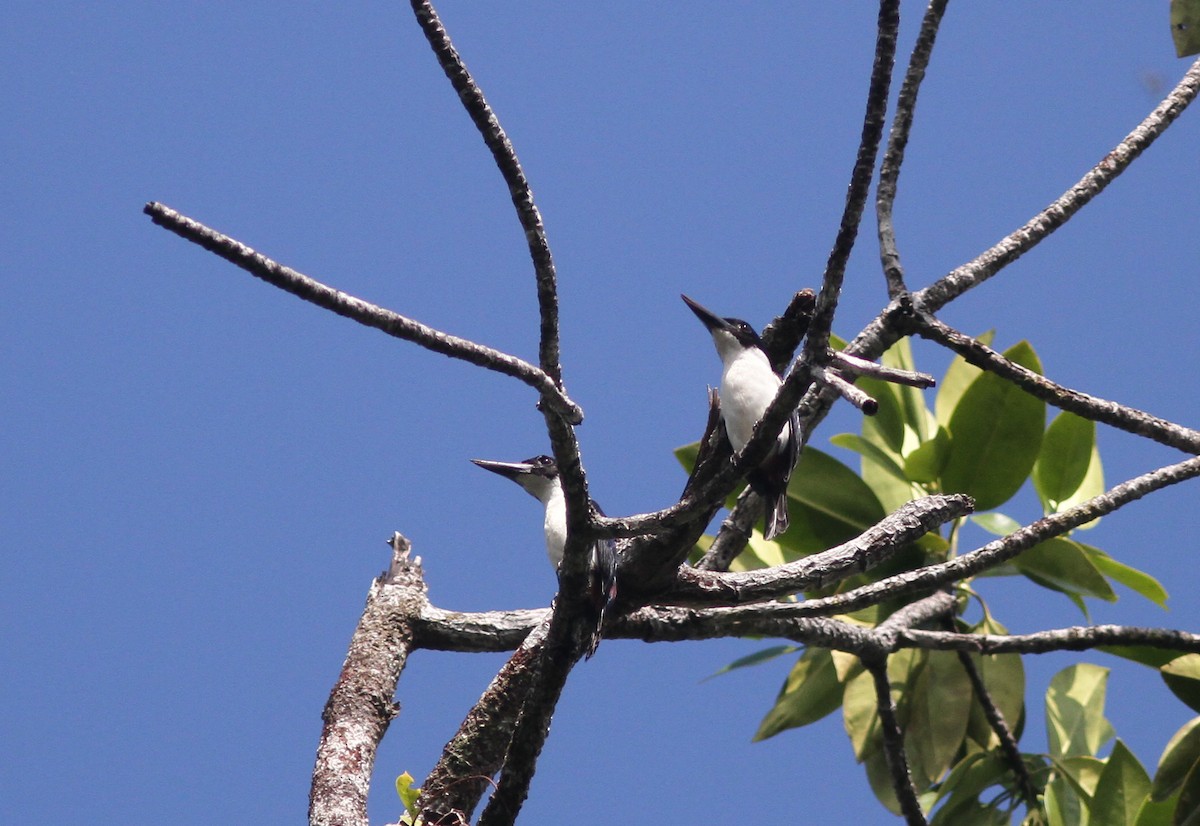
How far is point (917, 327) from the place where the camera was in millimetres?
3744

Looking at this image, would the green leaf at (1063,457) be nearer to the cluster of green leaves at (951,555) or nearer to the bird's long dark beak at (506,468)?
the cluster of green leaves at (951,555)

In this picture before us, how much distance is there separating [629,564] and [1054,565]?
2360 millimetres

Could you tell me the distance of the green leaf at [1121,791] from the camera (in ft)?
13.8

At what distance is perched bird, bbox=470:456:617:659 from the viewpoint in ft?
9.82

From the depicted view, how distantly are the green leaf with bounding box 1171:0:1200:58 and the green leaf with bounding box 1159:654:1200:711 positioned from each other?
2142 mm

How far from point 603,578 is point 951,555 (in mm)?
2340

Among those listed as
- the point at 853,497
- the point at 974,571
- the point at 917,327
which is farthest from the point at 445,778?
the point at 853,497

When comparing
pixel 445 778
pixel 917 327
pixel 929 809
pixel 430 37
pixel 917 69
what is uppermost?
pixel 917 69

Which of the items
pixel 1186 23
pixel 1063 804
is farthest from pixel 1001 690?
pixel 1186 23

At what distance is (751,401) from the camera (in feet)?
13.7

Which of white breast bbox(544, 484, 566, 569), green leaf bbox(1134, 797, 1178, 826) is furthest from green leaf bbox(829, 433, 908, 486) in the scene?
green leaf bbox(1134, 797, 1178, 826)

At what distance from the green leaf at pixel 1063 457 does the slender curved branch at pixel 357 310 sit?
309 centimetres

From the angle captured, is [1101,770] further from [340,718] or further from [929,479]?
[340,718]

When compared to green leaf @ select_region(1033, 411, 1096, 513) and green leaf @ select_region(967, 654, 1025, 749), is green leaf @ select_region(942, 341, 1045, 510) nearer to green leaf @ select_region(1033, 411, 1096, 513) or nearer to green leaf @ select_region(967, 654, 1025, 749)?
green leaf @ select_region(1033, 411, 1096, 513)
